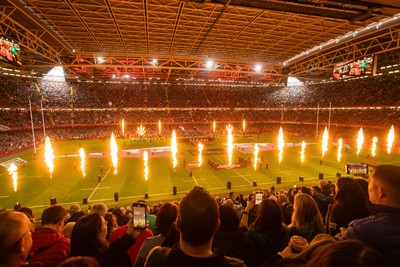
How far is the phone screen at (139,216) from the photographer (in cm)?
391

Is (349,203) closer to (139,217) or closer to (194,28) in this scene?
(139,217)

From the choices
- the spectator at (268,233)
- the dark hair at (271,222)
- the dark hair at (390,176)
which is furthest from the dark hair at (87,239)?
the dark hair at (390,176)

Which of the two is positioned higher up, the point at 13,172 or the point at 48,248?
the point at 48,248

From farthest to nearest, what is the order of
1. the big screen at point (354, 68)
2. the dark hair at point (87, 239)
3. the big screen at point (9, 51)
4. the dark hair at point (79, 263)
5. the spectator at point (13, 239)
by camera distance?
the big screen at point (354, 68)
the big screen at point (9, 51)
the dark hair at point (87, 239)
the spectator at point (13, 239)
the dark hair at point (79, 263)

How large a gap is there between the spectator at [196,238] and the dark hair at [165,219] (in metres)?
1.93

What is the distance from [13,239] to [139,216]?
1.87m

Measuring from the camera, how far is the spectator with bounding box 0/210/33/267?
2449 millimetres

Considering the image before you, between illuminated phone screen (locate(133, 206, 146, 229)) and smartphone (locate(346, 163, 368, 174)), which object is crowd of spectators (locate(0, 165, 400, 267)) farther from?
smartphone (locate(346, 163, 368, 174))

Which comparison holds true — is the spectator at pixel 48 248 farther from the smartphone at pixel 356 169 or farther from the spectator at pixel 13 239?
the smartphone at pixel 356 169

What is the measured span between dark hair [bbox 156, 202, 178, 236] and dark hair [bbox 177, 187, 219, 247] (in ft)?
7.11

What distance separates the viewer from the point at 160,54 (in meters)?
29.4

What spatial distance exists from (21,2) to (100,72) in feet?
91.5

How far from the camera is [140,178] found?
82.4 ft

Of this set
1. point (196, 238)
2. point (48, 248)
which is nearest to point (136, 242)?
point (48, 248)
